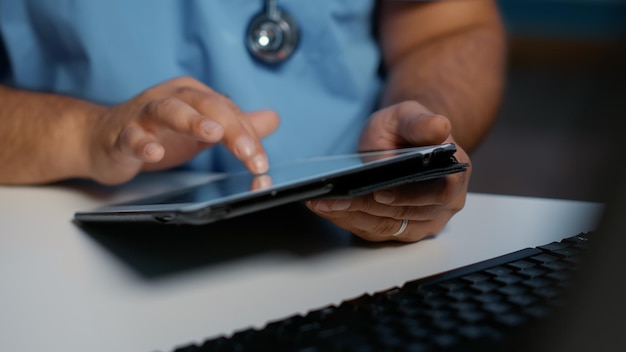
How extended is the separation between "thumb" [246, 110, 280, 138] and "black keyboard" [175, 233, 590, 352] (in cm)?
31

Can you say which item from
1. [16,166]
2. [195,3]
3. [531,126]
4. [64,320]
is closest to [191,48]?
[195,3]

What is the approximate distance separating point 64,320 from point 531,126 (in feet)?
8.40

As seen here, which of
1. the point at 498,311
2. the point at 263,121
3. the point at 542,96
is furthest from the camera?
the point at 542,96

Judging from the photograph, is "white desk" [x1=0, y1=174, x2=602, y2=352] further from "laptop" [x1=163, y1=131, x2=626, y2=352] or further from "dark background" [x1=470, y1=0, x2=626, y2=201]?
"dark background" [x1=470, y1=0, x2=626, y2=201]

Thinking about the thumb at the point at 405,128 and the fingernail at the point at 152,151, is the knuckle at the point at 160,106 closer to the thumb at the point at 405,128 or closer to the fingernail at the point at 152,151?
the fingernail at the point at 152,151

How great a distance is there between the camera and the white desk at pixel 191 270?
0.33 meters

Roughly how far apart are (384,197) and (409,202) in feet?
0.09

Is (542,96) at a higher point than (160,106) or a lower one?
higher

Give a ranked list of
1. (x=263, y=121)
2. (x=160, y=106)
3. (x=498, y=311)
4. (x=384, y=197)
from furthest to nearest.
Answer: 1. (x=263, y=121)
2. (x=160, y=106)
3. (x=384, y=197)
4. (x=498, y=311)

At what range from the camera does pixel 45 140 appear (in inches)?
25.1

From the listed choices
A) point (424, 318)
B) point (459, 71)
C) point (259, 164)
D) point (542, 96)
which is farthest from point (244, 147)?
point (542, 96)

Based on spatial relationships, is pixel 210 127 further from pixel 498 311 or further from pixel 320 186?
pixel 498 311

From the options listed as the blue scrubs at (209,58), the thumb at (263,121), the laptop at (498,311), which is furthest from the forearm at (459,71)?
the laptop at (498,311)

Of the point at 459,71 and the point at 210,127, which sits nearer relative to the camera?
the point at 210,127
